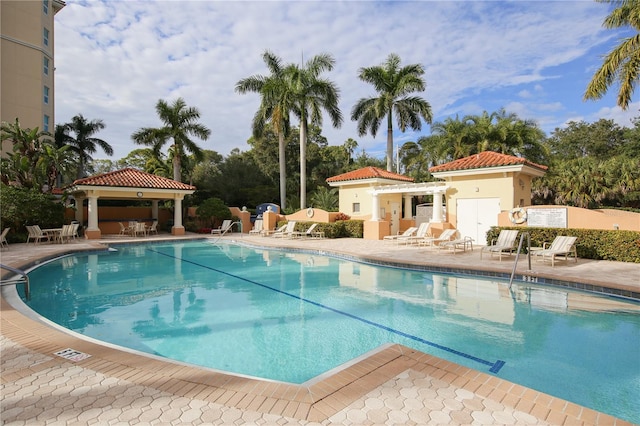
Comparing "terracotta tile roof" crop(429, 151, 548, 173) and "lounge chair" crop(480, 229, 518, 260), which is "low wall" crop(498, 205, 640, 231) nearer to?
"lounge chair" crop(480, 229, 518, 260)

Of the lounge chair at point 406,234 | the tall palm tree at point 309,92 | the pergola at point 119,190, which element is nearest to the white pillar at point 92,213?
the pergola at point 119,190

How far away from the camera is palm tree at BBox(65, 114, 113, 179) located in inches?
1337

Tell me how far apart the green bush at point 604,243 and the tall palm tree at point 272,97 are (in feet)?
59.6

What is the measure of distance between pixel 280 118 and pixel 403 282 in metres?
18.2

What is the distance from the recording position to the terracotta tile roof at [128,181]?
825 inches

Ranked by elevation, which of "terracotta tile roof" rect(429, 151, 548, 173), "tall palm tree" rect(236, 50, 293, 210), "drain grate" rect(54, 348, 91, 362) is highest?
"tall palm tree" rect(236, 50, 293, 210)

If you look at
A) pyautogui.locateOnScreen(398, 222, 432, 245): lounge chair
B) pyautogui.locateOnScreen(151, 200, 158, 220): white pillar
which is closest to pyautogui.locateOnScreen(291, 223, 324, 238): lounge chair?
pyautogui.locateOnScreen(398, 222, 432, 245): lounge chair

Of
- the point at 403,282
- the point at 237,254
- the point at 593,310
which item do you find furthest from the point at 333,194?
the point at 593,310

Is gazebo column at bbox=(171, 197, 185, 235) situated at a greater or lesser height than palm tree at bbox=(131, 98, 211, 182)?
lesser

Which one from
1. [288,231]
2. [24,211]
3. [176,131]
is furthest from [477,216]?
[24,211]

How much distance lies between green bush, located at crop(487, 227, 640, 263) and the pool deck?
37.6 feet

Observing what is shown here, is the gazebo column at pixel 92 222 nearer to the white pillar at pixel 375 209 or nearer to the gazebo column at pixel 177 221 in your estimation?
the gazebo column at pixel 177 221

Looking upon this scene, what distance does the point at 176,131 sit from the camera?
27484 millimetres

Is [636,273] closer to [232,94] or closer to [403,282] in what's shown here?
[403,282]
